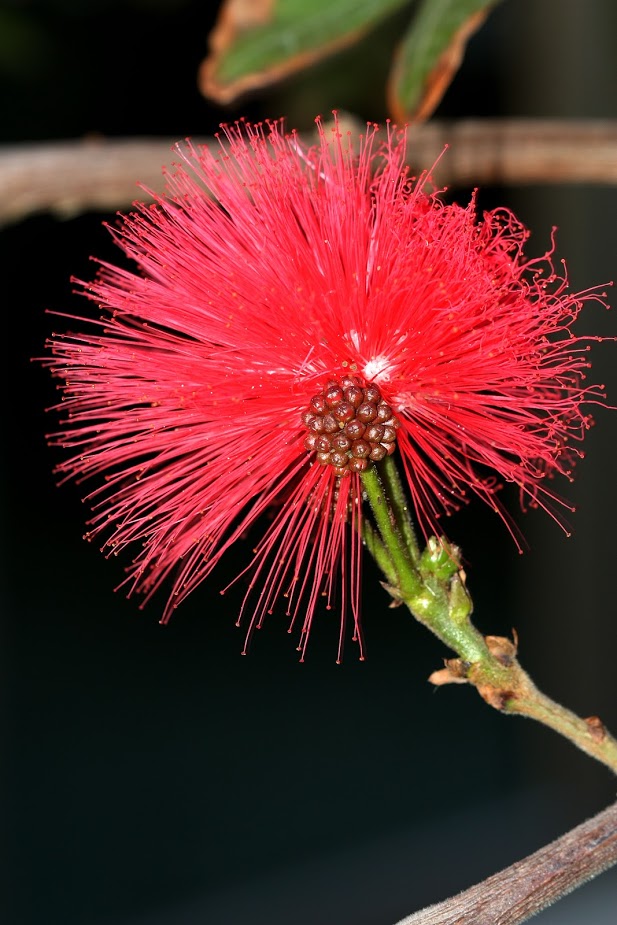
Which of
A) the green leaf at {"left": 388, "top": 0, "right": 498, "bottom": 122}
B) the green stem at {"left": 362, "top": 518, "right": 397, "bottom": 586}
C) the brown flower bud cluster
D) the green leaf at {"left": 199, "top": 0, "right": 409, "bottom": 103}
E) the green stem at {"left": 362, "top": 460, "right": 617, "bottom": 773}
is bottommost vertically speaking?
the green stem at {"left": 362, "top": 460, "right": 617, "bottom": 773}

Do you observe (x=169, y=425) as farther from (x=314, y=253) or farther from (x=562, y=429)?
(x=562, y=429)

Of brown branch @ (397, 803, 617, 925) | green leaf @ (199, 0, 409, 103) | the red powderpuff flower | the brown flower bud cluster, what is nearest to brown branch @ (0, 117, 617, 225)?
green leaf @ (199, 0, 409, 103)

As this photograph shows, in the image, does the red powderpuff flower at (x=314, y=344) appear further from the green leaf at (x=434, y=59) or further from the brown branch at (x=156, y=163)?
the brown branch at (x=156, y=163)

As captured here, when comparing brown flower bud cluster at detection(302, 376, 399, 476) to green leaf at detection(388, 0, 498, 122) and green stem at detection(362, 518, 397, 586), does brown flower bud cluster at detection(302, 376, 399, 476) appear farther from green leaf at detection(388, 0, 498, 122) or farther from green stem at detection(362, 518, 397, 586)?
green leaf at detection(388, 0, 498, 122)

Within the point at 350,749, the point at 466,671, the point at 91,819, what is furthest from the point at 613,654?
the point at 466,671

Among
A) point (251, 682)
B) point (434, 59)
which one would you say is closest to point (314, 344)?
point (434, 59)

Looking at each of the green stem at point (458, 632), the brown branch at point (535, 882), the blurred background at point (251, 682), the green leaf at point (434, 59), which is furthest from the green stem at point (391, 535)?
the blurred background at point (251, 682)

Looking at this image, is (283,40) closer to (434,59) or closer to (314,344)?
(434,59)
